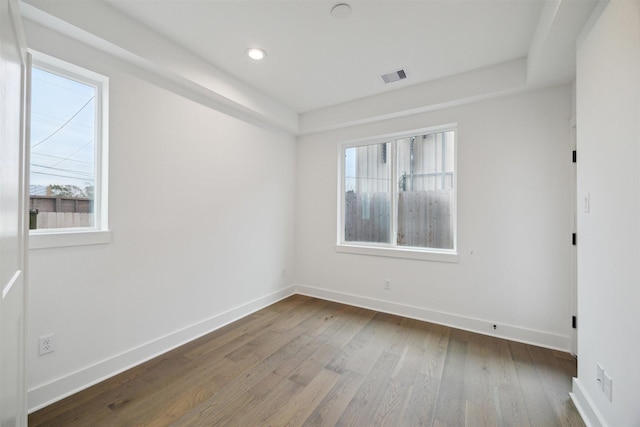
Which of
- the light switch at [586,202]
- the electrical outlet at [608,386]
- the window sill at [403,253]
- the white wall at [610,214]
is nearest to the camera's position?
the white wall at [610,214]

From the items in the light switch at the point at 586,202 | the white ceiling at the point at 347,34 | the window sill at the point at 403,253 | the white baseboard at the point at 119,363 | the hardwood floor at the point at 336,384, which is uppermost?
the white ceiling at the point at 347,34

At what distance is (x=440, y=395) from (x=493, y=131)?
258cm

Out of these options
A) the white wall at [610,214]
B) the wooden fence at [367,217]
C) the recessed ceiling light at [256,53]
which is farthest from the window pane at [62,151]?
the white wall at [610,214]

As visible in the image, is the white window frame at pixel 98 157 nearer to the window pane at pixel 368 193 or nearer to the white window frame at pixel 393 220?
the white window frame at pixel 393 220

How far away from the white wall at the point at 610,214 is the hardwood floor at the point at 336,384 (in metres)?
0.46

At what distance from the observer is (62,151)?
1.94 metres

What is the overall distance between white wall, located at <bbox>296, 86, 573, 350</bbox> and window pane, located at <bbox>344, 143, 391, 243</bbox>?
1.20ft

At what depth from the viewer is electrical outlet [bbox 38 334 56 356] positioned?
1.75 m

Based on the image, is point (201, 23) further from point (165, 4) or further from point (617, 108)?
point (617, 108)

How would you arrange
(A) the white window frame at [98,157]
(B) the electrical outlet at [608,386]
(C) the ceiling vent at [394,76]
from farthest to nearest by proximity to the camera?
(C) the ceiling vent at [394,76] → (A) the white window frame at [98,157] → (B) the electrical outlet at [608,386]

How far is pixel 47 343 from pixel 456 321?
11.8ft

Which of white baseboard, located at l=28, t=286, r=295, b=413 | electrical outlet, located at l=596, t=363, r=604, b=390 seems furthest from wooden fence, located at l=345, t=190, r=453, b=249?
white baseboard, located at l=28, t=286, r=295, b=413

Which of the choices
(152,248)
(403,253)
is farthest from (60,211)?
(403,253)

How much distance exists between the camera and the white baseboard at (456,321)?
8.32ft
